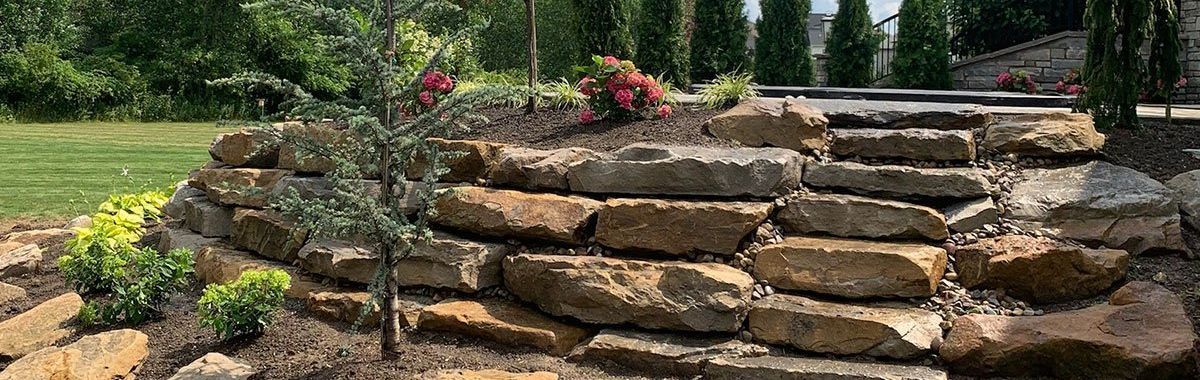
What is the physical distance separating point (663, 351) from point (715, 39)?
9.64 m

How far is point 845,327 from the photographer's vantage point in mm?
4316

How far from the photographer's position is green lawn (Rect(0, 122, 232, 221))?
27.9 ft

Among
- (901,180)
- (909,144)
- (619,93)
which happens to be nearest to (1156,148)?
(909,144)

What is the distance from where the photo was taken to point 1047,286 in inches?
178

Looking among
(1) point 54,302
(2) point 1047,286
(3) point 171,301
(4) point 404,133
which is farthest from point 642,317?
(1) point 54,302

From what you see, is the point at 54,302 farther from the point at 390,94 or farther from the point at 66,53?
the point at 66,53

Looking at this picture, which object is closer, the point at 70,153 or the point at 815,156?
the point at 815,156

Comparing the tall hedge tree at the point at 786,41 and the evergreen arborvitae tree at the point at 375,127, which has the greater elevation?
the tall hedge tree at the point at 786,41

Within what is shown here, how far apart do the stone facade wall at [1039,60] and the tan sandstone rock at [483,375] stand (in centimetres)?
976

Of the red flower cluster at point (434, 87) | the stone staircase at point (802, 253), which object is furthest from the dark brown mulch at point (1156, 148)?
the red flower cluster at point (434, 87)

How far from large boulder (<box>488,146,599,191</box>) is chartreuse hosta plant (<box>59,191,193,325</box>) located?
1.86m

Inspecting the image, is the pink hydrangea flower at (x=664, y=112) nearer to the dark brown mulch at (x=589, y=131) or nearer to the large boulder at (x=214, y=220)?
the dark brown mulch at (x=589, y=131)

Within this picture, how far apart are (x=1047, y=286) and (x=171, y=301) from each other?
194 inches

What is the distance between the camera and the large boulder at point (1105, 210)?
4746mm
